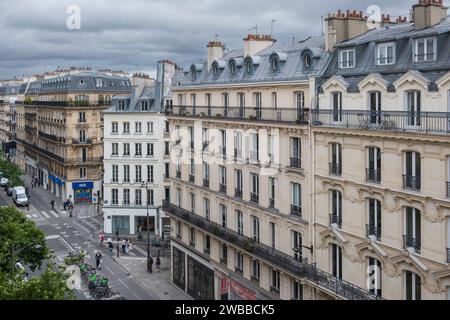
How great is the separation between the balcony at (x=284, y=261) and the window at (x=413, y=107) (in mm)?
7453

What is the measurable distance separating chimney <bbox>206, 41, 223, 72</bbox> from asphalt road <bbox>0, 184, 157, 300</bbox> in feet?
55.0

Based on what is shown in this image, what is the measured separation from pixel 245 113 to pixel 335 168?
8.29 metres

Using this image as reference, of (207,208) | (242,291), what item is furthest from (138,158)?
(242,291)

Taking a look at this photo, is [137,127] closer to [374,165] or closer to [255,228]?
[255,228]

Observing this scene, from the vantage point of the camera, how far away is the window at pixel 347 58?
87.2 ft

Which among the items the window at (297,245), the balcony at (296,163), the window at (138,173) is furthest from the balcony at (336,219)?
the window at (138,173)

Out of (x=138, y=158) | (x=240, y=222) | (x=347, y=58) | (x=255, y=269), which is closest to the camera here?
(x=347, y=58)

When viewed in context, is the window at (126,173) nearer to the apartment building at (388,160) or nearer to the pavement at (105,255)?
the pavement at (105,255)

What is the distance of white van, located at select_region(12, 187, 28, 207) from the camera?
70.7m

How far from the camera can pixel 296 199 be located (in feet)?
94.0

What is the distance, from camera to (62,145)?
74.1 m
